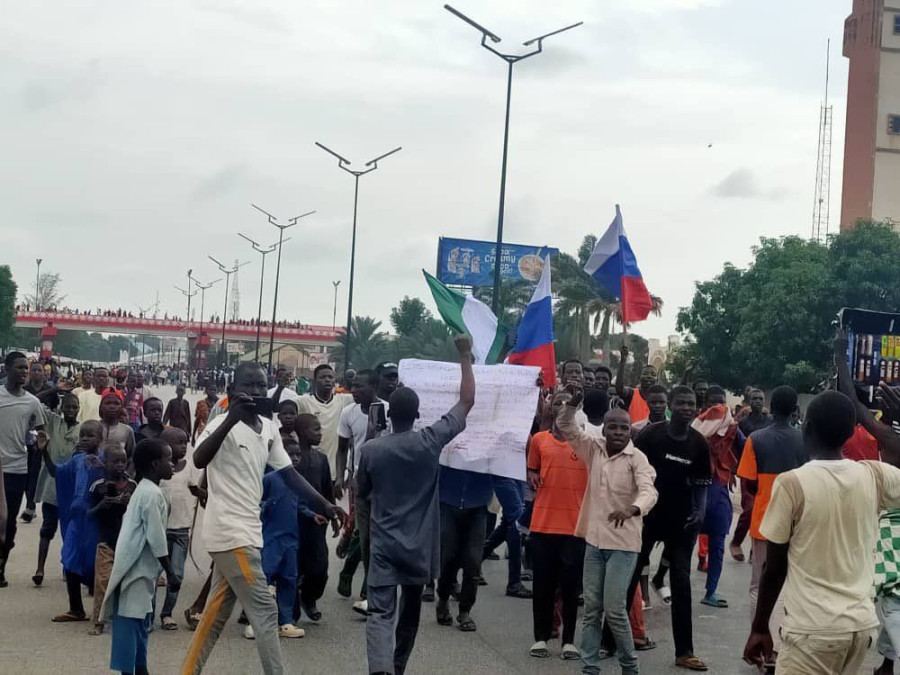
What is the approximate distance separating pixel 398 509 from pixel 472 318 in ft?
12.2

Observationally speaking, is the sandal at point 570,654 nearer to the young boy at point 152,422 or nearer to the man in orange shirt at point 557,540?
the man in orange shirt at point 557,540

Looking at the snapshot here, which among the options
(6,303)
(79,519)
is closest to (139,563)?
(79,519)

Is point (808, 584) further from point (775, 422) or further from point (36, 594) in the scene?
point (36, 594)

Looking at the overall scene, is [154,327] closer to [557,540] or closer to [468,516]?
[468,516]

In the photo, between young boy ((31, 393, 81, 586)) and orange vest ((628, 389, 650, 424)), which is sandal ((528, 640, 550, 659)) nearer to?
orange vest ((628, 389, 650, 424))

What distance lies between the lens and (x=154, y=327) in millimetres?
118312

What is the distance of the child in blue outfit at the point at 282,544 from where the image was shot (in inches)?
341

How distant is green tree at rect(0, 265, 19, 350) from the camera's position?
8238cm

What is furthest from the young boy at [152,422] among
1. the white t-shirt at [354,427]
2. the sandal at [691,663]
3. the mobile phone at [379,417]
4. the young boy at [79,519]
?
the sandal at [691,663]

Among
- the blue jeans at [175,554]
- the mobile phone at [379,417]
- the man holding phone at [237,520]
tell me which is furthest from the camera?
the blue jeans at [175,554]

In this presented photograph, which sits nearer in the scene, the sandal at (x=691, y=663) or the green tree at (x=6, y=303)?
the sandal at (x=691, y=663)

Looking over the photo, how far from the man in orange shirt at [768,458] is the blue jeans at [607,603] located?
3.69 feet

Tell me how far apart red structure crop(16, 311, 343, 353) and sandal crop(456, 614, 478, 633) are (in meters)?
98.8

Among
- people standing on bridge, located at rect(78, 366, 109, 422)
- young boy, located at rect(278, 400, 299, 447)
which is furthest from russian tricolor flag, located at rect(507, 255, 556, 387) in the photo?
people standing on bridge, located at rect(78, 366, 109, 422)
